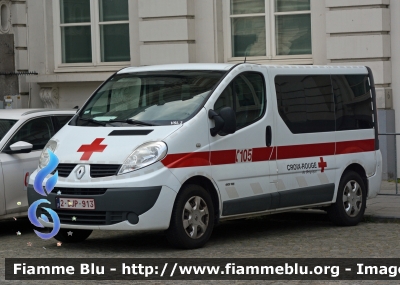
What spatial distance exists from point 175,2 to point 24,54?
351 centimetres

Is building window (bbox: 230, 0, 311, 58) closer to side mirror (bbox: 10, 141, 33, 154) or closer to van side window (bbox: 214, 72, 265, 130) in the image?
van side window (bbox: 214, 72, 265, 130)

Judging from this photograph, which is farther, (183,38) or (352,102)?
(183,38)

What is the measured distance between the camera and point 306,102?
10.4 meters

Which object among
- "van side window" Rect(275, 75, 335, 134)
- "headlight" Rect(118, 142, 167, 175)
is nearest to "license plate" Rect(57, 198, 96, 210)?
"headlight" Rect(118, 142, 167, 175)

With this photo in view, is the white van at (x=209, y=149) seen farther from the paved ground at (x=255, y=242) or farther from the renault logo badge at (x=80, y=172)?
the paved ground at (x=255, y=242)

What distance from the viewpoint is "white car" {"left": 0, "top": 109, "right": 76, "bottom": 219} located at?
396 inches

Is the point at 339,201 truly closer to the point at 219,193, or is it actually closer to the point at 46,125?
the point at 219,193

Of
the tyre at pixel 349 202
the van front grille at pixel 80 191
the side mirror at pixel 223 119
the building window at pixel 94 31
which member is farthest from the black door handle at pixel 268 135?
the building window at pixel 94 31

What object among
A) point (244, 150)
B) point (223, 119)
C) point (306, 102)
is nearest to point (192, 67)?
point (223, 119)

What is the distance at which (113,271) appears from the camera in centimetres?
771

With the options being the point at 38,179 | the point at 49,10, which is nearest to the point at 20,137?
the point at 38,179

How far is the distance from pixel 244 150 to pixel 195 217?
40.2 inches

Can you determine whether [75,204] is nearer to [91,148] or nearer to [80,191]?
[80,191]

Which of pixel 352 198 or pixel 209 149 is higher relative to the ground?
pixel 209 149
